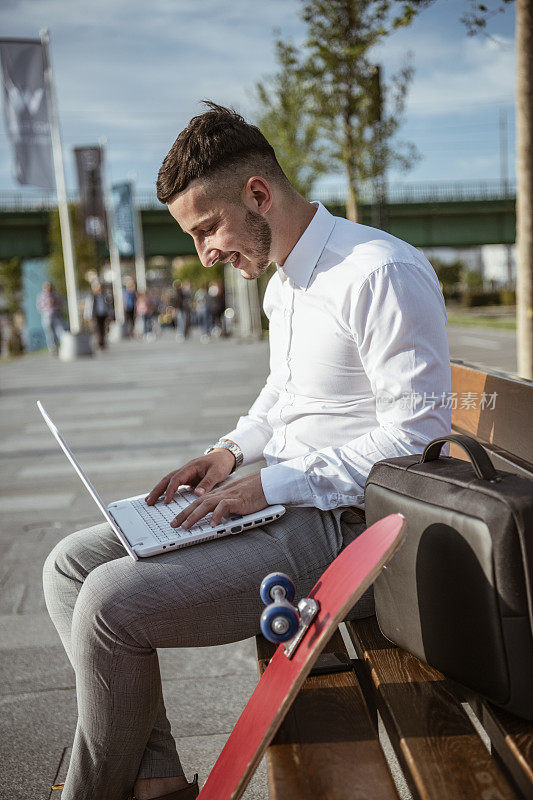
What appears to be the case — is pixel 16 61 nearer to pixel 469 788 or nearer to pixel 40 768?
pixel 40 768

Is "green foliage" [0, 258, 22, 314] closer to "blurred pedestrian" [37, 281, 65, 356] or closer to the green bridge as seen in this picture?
the green bridge

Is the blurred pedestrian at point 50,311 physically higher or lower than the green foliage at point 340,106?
A: lower

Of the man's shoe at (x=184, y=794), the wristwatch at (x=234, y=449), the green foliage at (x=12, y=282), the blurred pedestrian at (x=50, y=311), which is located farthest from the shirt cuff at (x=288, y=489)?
the green foliage at (x=12, y=282)

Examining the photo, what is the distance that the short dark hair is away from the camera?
2133mm

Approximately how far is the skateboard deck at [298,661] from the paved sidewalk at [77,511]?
0.92 metres

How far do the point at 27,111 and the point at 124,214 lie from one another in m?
14.9

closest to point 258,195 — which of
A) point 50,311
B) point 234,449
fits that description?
point 234,449

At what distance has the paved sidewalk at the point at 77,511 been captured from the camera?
2.76 m

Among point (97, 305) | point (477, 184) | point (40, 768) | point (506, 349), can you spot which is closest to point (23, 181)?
point (97, 305)

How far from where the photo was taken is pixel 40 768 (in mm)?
2586

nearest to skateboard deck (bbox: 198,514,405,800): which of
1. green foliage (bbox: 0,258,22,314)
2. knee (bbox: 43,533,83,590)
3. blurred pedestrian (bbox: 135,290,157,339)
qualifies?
knee (bbox: 43,533,83,590)

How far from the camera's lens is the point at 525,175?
465cm

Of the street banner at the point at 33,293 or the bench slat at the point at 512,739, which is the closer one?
the bench slat at the point at 512,739

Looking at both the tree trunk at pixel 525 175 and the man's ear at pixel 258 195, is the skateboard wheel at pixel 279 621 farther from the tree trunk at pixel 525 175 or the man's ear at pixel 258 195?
the tree trunk at pixel 525 175
